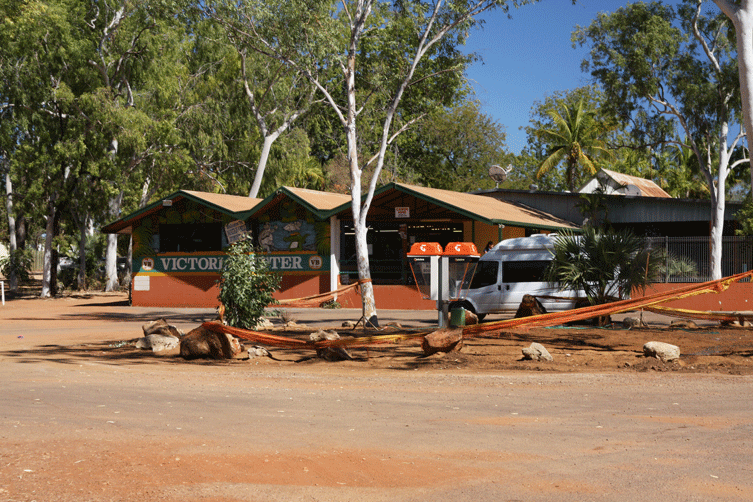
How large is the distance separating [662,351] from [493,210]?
1709cm

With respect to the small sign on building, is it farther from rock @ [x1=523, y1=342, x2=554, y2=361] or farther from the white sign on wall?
rock @ [x1=523, y1=342, x2=554, y2=361]

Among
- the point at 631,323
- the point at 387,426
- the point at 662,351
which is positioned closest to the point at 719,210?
the point at 631,323

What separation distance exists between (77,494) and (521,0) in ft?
58.3

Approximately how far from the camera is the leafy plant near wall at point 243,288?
49.1 ft

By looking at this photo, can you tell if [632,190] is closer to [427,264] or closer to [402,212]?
[402,212]

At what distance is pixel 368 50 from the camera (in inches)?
863

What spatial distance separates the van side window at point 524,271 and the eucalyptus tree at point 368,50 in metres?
3.39

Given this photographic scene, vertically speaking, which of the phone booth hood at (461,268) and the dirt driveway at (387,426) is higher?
the phone booth hood at (461,268)

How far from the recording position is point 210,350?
43.7 ft

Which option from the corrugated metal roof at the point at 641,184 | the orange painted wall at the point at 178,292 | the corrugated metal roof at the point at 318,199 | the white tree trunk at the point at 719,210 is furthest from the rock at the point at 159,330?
the corrugated metal roof at the point at 641,184

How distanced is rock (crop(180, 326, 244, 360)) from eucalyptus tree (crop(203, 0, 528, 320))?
223 inches

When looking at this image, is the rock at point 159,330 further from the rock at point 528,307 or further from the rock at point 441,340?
the rock at point 528,307

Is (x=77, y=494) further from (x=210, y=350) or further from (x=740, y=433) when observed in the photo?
(x=210, y=350)

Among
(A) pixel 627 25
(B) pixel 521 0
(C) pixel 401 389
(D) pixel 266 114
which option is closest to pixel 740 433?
(C) pixel 401 389
